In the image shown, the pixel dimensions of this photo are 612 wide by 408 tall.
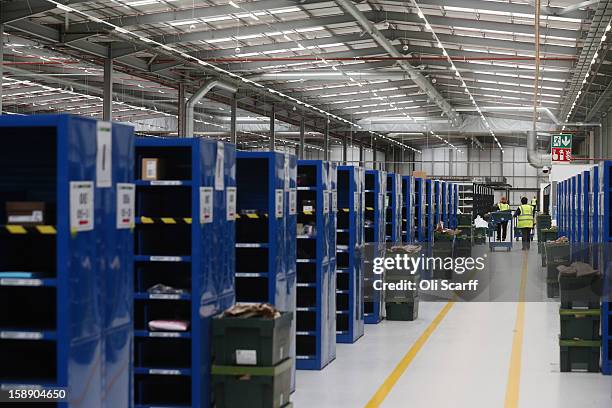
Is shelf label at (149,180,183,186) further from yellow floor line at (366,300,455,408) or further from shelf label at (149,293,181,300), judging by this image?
yellow floor line at (366,300,455,408)

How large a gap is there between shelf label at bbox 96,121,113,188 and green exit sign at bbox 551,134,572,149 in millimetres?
26331

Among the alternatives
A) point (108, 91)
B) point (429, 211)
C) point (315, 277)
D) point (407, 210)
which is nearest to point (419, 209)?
point (407, 210)

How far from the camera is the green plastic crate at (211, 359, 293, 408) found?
23.9 feet

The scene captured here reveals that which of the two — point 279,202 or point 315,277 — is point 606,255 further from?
point 279,202

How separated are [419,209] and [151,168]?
14.2 m

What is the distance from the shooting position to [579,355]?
36.6 ft

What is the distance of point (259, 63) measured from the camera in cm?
2230

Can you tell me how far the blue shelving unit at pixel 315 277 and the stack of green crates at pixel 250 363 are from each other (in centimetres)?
370

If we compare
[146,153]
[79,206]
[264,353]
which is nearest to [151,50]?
[146,153]

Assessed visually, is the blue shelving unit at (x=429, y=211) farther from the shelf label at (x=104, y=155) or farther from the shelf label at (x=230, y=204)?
the shelf label at (x=104, y=155)

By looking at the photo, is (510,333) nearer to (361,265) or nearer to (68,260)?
(361,265)

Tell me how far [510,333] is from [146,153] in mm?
8072

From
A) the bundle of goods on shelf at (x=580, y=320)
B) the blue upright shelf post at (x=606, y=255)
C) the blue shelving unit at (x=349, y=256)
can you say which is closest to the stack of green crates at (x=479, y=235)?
the blue shelving unit at (x=349, y=256)

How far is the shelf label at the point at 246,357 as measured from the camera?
24.1 ft
